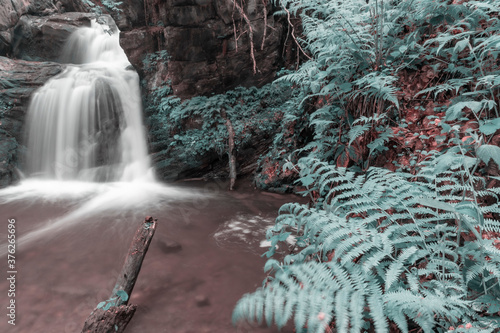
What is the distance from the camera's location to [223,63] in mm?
7801

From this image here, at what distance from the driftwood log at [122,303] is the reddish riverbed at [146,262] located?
0.42 feet

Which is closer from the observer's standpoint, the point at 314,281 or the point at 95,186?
the point at 314,281

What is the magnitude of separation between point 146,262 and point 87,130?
5.99 meters

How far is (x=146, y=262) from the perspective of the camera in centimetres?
332

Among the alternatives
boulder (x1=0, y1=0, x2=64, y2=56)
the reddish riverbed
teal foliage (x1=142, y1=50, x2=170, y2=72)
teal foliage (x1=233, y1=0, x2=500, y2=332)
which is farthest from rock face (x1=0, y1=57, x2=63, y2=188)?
teal foliage (x1=233, y1=0, x2=500, y2=332)

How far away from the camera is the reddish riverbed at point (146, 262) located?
95.8 inches

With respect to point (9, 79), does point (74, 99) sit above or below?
below


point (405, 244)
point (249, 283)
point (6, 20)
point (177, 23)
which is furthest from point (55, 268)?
point (6, 20)

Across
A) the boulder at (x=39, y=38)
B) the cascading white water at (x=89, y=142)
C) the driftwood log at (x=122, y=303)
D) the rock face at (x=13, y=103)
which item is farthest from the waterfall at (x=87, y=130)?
the driftwood log at (x=122, y=303)

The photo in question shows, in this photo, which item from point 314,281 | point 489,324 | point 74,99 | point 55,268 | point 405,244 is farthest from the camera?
point 74,99

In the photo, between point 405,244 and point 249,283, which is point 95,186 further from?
point 405,244

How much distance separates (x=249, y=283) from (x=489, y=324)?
2121 mm

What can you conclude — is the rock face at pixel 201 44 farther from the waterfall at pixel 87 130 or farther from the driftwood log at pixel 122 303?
the driftwood log at pixel 122 303

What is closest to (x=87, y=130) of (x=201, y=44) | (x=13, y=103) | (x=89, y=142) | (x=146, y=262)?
(x=89, y=142)
